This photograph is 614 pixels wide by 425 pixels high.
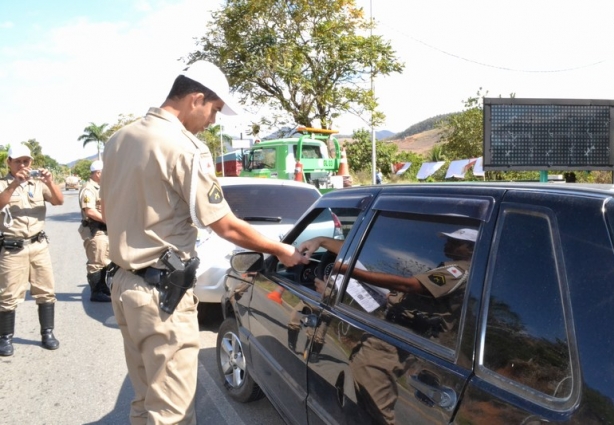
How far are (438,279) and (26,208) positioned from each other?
14.3 feet

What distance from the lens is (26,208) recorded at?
16.2ft

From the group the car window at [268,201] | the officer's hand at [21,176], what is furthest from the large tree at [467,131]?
the officer's hand at [21,176]

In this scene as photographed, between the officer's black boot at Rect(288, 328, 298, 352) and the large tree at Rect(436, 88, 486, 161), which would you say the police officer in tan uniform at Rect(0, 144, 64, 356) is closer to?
the officer's black boot at Rect(288, 328, 298, 352)

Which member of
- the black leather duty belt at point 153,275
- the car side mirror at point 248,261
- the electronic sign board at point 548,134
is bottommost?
the car side mirror at point 248,261

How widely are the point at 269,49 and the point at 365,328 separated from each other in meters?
13.7

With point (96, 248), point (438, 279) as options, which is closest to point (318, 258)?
point (438, 279)

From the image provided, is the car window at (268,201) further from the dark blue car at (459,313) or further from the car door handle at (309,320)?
the car door handle at (309,320)

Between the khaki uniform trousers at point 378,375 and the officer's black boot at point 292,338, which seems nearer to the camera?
the khaki uniform trousers at point 378,375

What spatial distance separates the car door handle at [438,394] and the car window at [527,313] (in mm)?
138

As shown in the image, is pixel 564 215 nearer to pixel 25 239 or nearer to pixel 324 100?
pixel 25 239

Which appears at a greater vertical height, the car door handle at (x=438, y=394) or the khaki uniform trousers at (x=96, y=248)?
the car door handle at (x=438, y=394)

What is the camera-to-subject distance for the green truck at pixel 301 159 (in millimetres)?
14242

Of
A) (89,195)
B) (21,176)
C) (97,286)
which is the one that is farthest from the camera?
(97,286)

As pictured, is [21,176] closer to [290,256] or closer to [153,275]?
[153,275]
